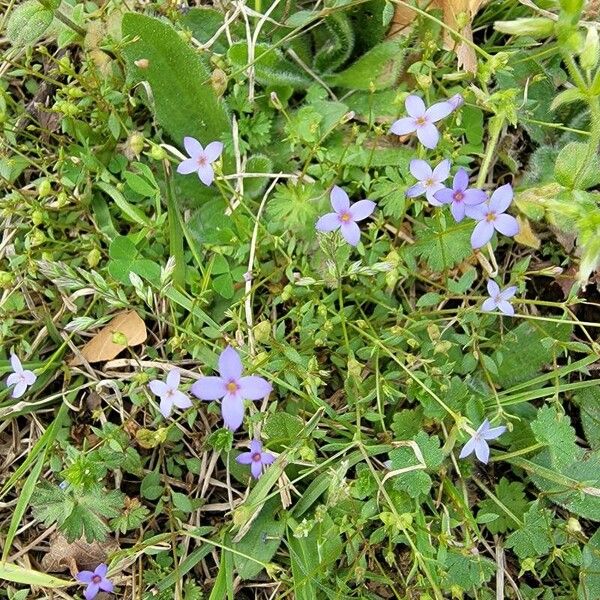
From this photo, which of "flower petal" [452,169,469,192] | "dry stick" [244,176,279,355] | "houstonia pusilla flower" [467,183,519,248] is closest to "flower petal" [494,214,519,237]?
"houstonia pusilla flower" [467,183,519,248]

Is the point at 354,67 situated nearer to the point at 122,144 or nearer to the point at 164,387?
the point at 122,144

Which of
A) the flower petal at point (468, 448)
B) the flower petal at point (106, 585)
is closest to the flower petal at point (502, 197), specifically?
the flower petal at point (468, 448)

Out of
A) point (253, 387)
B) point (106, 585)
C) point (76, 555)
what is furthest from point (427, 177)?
point (76, 555)

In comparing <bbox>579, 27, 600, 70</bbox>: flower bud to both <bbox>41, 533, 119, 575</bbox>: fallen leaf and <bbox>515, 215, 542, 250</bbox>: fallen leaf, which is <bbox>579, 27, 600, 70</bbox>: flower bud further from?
<bbox>41, 533, 119, 575</bbox>: fallen leaf

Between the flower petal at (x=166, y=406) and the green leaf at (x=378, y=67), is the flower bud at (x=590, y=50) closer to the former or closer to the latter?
the green leaf at (x=378, y=67)

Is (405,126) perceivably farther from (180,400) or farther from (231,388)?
(180,400)
